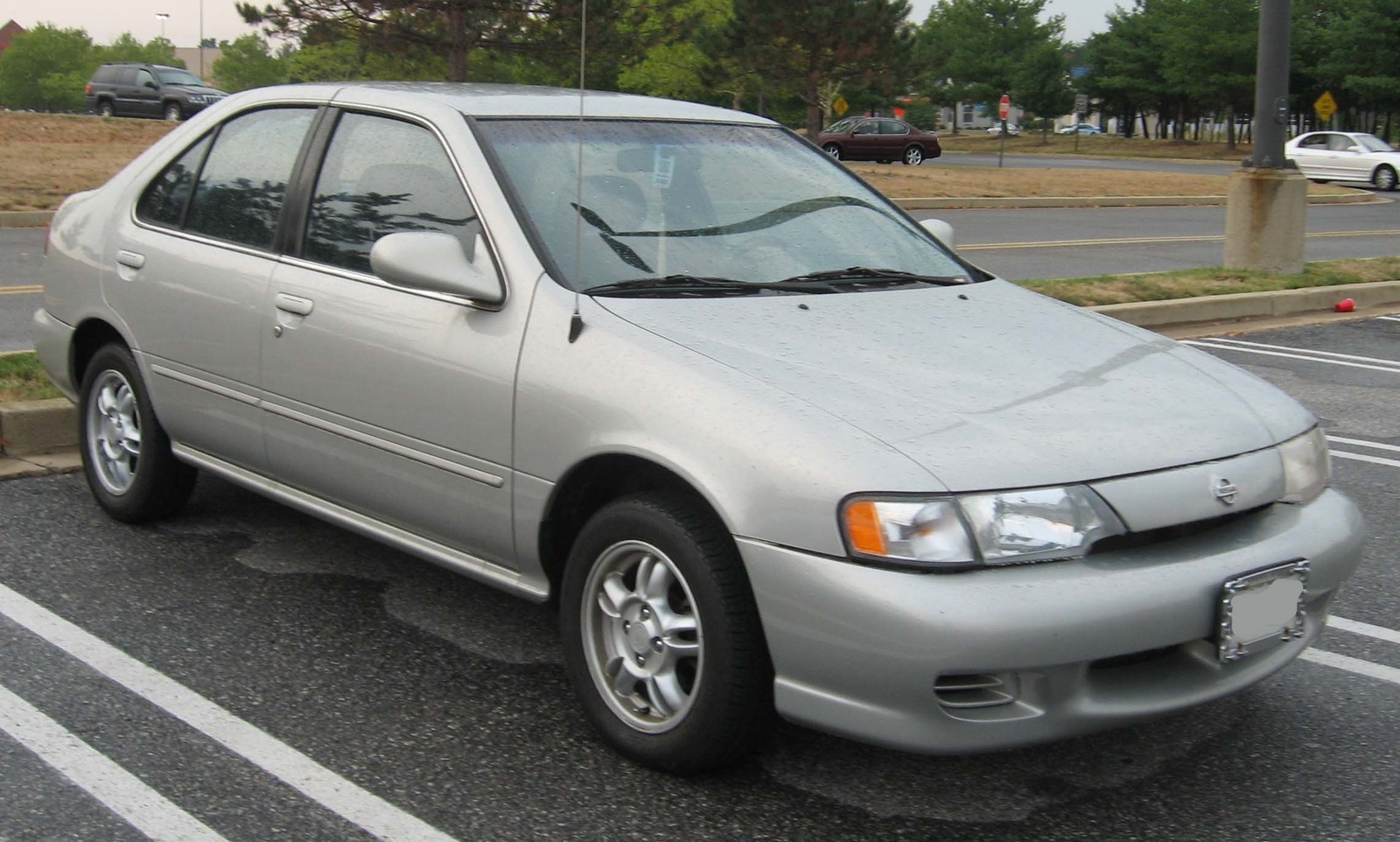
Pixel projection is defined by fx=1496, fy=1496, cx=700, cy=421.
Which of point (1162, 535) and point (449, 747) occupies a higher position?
point (1162, 535)

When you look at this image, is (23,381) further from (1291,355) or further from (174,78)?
(174,78)

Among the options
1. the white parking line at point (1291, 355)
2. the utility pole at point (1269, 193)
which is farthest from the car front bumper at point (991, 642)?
the utility pole at point (1269, 193)

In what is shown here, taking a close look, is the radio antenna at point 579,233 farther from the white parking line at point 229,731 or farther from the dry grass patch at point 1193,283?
the dry grass patch at point 1193,283

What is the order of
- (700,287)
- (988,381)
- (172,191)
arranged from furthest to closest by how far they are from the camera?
(172,191)
(700,287)
(988,381)

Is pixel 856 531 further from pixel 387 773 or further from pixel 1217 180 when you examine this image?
pixel 1217 180

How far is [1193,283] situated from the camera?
38.6ft

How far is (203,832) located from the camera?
10.1 ft

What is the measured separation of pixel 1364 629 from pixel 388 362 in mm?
2955

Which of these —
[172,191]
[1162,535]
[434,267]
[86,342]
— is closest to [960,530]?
[1162,535]

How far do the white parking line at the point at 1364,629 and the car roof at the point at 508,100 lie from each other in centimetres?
235

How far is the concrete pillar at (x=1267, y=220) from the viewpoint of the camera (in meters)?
12.5

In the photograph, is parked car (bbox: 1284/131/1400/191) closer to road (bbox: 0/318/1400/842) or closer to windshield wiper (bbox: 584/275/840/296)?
road (bbox: 0/318/1400/842)

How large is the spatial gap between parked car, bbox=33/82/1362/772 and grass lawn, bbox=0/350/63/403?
140cm

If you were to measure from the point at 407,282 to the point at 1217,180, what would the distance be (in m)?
34.1
